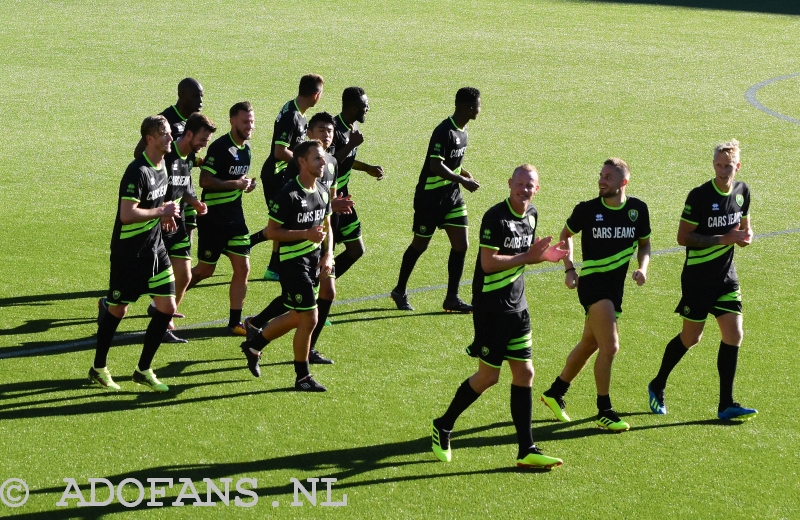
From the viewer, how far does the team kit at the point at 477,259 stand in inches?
298

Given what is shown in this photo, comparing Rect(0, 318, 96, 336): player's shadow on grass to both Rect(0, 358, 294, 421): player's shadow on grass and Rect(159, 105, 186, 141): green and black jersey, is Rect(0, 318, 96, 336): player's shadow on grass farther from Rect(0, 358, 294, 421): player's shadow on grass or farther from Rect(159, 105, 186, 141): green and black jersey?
Rect(159, 105, 186, 141): green and black jersey

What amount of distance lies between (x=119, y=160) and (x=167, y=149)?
9118mm

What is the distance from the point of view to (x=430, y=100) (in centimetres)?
2209

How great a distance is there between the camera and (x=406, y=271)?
1140 cm

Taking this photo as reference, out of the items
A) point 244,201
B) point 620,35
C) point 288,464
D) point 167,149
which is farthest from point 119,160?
point 620,35

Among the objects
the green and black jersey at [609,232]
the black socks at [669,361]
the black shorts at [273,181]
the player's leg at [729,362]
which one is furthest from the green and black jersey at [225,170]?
the player's leg at [729,362]

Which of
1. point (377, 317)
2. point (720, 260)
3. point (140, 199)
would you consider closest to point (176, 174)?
point (140, 199)

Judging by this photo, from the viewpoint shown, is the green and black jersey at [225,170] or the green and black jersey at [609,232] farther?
the green and black jersey at [225,170]

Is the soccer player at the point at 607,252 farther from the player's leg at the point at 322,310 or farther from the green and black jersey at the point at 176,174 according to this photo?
the green and black jersey at the point at 176,174

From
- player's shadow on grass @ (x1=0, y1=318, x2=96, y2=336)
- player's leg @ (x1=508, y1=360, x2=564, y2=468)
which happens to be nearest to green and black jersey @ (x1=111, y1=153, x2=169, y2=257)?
player's shadow on grass @ (x1=0, y1=318, x2=96, y2=336)

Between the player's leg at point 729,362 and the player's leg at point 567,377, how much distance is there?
107 centimetres

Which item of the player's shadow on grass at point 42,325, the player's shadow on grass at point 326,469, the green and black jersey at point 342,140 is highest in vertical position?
the green and black jersey at point 342,140

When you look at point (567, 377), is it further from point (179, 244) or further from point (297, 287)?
point (179, 244)

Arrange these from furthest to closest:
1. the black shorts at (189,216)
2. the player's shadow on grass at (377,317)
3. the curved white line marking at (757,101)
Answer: the curved white line marking at (757,101), the player's shadow on grass at (377,317), the black shorts at (189,216)
